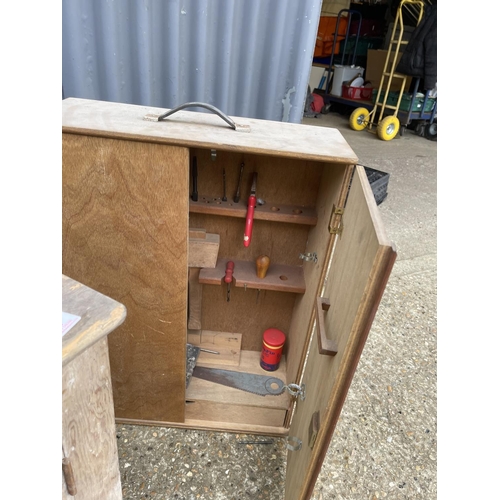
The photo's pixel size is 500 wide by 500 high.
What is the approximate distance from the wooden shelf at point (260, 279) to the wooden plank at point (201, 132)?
0.54 metres

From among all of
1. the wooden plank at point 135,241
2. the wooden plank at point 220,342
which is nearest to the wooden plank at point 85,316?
the wooden plank at point 135,241

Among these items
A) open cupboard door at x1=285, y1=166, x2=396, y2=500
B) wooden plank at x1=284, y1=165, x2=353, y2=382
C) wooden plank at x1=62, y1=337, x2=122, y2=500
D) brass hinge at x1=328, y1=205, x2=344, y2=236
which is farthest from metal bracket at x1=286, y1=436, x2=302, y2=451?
brass hinge at x1=328, y1=205, x2=344, y2=236

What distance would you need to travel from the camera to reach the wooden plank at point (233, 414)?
1.45 meters

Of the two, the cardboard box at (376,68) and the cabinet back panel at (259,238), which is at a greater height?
the cardboard box at (376,68)

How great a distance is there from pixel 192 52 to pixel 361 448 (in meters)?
1.67

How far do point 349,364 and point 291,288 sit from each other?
659 millimetres

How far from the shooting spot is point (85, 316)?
1.88 feet

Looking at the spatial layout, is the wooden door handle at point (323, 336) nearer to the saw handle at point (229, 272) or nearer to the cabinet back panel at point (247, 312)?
the saw handle at point (229, 272)

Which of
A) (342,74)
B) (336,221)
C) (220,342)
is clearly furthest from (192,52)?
(342,74)

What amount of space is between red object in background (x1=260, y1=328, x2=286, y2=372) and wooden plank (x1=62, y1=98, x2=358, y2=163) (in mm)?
856

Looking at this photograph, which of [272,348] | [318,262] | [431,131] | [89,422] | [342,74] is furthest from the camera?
[342,74]

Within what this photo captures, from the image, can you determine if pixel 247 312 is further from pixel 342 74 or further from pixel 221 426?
pixel 342 74

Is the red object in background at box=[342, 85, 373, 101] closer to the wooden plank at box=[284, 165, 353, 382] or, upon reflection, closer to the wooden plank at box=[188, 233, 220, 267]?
the wooden plank at box=[284, 165, 353, 382]

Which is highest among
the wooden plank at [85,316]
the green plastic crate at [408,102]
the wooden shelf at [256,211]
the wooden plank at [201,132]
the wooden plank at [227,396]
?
the wooden plank at [201,132]
